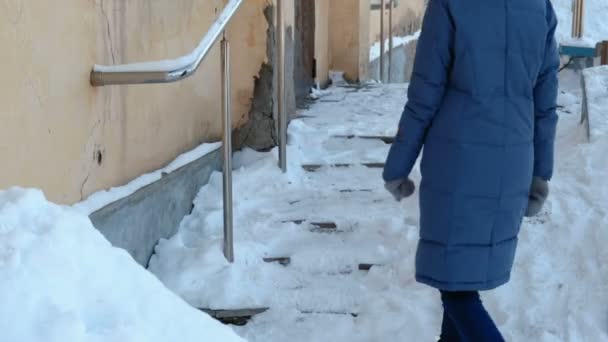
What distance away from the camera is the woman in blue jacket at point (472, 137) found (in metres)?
2.26

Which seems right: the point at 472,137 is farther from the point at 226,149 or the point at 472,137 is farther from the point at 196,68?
the point at 226,149

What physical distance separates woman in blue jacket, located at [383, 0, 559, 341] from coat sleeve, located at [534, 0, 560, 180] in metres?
0.04

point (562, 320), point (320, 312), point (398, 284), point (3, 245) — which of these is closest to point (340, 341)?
point (320, 312)

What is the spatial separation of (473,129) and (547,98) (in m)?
0.29

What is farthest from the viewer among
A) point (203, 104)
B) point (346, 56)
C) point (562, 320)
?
point (346, 56)

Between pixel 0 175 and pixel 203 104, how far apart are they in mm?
2044

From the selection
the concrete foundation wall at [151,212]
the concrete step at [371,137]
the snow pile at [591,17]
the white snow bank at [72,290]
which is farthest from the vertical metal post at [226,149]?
the snow pile at [591,17]

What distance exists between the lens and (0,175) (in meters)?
2.30

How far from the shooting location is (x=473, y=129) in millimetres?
2266

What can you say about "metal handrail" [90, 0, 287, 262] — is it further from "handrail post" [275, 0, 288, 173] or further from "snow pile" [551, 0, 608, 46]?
"snow pile" [551, 0, 608, 46]

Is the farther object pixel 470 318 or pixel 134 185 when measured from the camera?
pixel 134 185

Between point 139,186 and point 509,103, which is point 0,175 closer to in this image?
point 139,186

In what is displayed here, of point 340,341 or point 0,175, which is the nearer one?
point 0,175

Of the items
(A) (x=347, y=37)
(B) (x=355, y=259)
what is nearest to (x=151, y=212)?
(B) (x=355, y=259)
